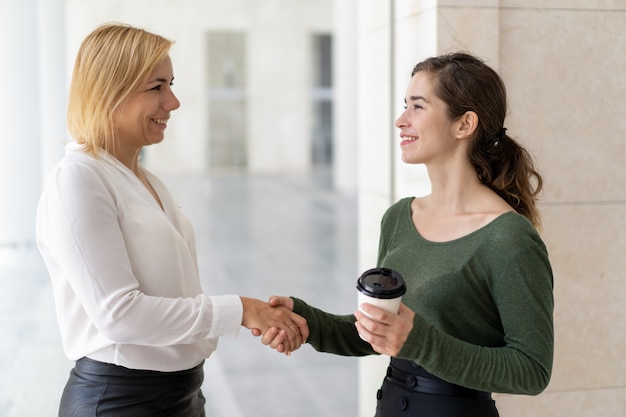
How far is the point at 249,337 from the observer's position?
6887 millimetres

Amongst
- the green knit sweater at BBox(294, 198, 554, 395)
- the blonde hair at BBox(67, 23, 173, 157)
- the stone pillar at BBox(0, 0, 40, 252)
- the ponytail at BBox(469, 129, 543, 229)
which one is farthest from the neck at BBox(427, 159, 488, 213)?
the stone pillar at BBox(0, 0, 40, 252)

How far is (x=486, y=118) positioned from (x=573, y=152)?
5.25 ft

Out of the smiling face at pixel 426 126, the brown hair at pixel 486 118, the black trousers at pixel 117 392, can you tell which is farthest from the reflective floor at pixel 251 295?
the brown hair at pixel 486 118

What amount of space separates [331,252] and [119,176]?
9.53m

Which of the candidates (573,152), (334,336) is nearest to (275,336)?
(334,336)

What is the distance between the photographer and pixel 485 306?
2.46 metres

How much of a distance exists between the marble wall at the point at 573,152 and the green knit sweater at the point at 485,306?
1476 mm

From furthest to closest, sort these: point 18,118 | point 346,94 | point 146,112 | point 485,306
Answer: point 346,94, point 18,118, point 146,112, point 485,306

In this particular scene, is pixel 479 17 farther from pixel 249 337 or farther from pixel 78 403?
pixel 249 337

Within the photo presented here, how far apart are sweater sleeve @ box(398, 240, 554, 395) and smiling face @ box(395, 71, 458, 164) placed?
49 centimetres

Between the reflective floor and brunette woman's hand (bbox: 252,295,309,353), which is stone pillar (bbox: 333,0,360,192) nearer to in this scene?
the reflective floor

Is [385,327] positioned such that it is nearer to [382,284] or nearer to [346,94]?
[382,284]

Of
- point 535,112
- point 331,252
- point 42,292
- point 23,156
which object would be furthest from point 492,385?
point 331,252

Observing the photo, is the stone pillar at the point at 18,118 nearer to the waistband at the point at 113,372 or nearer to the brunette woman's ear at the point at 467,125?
the waistband at the point at 113,372
